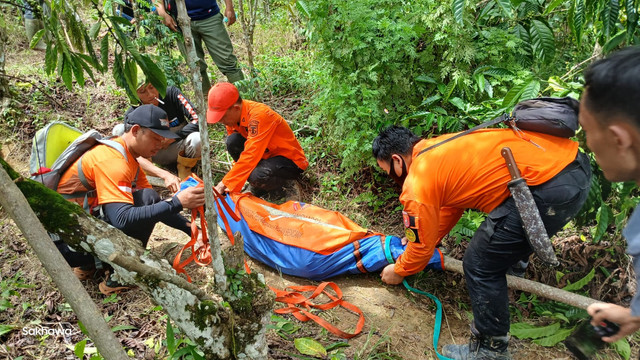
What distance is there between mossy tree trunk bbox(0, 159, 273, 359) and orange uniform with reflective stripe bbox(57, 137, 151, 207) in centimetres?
108

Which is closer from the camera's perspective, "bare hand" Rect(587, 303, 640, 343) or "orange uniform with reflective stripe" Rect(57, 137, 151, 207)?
"bare hand" Rect(587, 303, 640, 343)

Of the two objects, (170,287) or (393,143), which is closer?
(170,287)

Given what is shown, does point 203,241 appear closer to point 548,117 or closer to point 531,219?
point 531,219

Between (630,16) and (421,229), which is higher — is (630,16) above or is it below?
above

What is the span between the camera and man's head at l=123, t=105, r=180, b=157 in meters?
2.97

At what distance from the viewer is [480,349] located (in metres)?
2.62

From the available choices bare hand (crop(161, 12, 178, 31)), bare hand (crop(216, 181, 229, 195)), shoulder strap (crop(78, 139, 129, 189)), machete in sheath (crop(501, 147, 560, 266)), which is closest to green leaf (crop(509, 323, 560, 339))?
machete in sheath (crop(501, 147, 560, 266))

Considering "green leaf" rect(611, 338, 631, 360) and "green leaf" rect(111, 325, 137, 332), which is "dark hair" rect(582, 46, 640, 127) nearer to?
"green leaf" rect(611, 338, 631, 360)

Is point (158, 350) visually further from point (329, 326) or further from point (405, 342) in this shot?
point (405, 342)

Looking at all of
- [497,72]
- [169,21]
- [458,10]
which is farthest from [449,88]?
[169,21]

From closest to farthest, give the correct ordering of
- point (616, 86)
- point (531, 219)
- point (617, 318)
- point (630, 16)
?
point (616, 86) < point (617, 318) < point (630, 16) < point (531, 219)

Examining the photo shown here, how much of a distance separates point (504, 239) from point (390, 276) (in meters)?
0.96

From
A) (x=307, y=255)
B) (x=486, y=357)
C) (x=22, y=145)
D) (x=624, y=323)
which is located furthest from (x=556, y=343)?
(x=22, y=145)

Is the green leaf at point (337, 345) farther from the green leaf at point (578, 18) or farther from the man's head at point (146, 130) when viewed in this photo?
the green leaf at point (578, 18)
